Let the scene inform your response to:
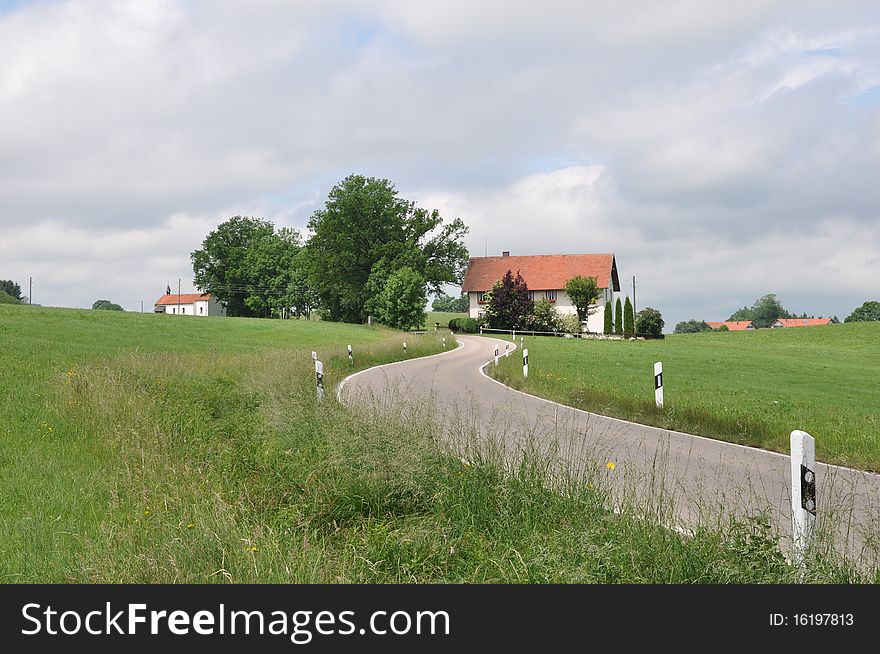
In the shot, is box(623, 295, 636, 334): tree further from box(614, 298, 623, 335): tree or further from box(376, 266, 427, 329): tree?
box(376, 266, 427, 329): tree

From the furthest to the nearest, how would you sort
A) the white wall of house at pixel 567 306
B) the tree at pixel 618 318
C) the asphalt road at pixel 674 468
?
the white wall of house at pixel 567 306
the tree at pixel 618 318
the asphalt road at pixel 674 468

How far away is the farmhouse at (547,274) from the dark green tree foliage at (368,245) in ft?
Result: 49.5

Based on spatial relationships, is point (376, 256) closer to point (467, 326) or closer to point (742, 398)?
point (467, 326)

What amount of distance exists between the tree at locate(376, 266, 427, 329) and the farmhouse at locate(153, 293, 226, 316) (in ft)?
251

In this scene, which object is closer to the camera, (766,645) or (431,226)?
(766,645)

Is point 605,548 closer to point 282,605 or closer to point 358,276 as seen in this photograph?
point 282,605

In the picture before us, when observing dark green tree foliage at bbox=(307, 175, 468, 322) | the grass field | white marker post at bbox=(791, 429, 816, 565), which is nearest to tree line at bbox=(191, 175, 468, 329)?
dark green tree foliage at bbox=(307, 175, 468, 322)

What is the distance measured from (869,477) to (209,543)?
843 centimetres

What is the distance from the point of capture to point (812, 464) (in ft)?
18.8

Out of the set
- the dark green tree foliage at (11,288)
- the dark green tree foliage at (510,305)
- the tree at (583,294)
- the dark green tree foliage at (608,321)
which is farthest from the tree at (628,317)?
the dark green tree foliage at (11,288)

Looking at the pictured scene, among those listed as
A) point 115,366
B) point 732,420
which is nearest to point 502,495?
point 732,420

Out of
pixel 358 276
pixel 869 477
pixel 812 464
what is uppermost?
pixel 358 276

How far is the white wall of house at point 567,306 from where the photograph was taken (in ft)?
294

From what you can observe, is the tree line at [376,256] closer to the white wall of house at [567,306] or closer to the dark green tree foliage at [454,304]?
the white wall of house at [567,306]
